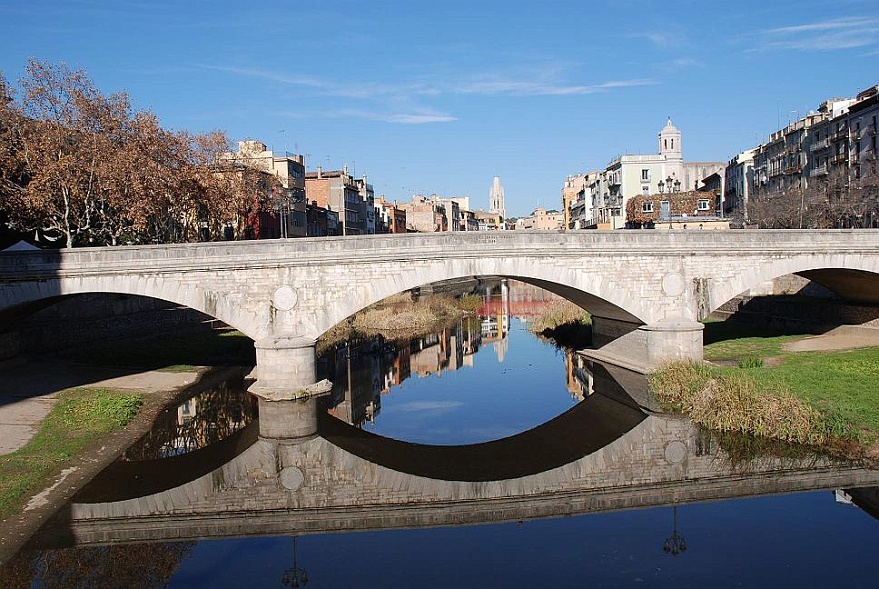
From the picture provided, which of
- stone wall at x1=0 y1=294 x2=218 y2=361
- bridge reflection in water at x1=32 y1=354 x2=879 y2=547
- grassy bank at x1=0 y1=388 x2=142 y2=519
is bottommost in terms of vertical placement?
bridge reflection in water at x1=32 y1=354 x2=879 y2=547

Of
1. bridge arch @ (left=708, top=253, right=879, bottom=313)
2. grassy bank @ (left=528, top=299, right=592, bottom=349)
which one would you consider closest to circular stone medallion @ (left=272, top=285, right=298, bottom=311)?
bridge arch @ (left=708, top=253, right=879, bottom=313)

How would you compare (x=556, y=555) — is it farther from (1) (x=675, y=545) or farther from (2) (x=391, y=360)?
(2) (x=391, y=360)

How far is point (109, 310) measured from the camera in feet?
140

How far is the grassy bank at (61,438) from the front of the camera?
1819 cm

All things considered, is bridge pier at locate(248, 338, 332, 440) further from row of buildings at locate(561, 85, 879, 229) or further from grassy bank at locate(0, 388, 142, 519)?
row of buildings at locate(561, 85, 879, 229)

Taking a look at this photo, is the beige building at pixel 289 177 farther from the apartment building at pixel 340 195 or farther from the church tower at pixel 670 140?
the church tower at pixel 670 140

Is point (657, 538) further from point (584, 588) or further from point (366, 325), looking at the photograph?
point (366, 325)

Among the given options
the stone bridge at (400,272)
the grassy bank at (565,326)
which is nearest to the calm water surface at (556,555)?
the stone bridge at (400,272)

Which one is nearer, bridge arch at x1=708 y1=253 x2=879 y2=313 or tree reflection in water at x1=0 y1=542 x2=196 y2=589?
tree reflection in water at x1=0 y1=542 x2=196 y2=589

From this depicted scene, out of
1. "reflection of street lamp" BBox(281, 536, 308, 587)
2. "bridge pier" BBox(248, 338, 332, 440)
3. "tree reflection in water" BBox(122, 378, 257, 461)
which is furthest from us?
"bridge pier" BBox(248, 338, 332, 440)

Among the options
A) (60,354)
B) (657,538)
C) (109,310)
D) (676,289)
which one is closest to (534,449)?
(657,538)

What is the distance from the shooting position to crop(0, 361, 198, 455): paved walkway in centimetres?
2403

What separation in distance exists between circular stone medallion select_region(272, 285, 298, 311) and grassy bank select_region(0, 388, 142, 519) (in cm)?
606

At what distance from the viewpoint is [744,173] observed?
272 ft
